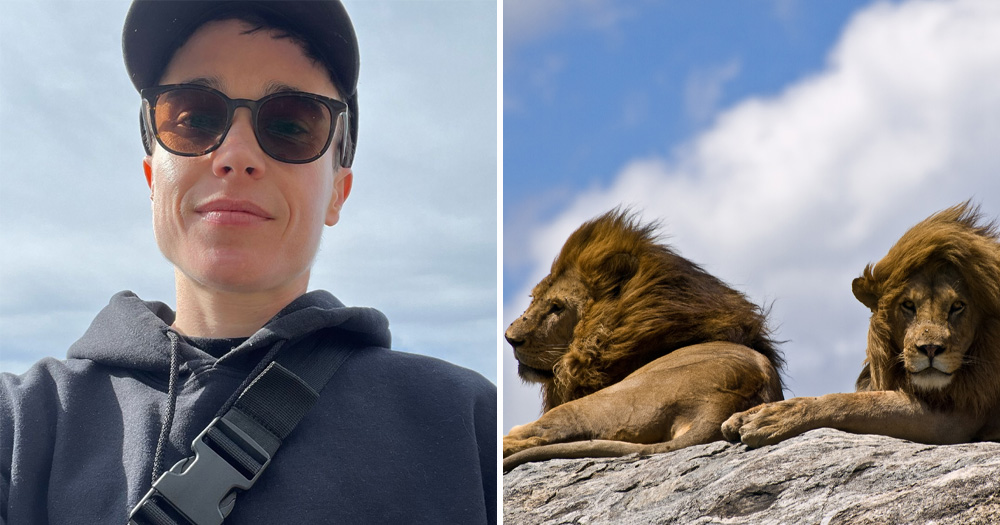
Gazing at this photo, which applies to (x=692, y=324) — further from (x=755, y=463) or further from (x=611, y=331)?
(x=755, y=463)

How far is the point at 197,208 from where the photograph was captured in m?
1.62

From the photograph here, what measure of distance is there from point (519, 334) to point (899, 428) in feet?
3.18

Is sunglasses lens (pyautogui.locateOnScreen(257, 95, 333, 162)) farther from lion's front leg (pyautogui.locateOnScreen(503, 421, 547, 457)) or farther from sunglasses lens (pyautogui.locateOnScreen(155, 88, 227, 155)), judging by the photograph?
lion's front leg (pyautogui.locateOnScreen(503, 421, 547, 457))

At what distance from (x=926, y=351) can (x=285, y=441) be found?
1.16 meters

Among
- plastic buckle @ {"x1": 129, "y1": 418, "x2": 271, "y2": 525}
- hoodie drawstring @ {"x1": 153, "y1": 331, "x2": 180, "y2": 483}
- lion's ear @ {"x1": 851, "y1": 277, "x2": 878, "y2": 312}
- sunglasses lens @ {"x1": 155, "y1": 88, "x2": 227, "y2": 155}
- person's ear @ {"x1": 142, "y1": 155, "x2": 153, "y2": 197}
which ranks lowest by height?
plastic buckle @ {"x1": 129, "y1": 418, "x2": 271, "y2": 525}

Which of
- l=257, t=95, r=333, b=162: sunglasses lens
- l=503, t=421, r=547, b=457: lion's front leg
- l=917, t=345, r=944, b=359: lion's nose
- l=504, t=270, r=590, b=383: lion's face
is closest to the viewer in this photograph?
l=257, t=95, r=333, b=162: sunglasses lens

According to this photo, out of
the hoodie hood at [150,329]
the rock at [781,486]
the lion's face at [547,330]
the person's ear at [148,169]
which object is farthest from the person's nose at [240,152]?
the lion's face at [547,330]

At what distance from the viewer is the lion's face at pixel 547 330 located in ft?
8.23

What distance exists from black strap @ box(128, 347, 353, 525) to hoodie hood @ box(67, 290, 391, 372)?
5cm

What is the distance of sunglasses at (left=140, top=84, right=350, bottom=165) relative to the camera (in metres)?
1.64

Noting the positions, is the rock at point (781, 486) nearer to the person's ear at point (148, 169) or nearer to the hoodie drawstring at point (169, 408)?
the hoodie drawstring at point (169, 408)

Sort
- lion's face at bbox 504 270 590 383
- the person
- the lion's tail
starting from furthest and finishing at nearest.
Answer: lion's face at bbox 504 270 590 383 < the lion's tail < the person

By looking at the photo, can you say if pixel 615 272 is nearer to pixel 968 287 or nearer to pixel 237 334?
pixel 968 287

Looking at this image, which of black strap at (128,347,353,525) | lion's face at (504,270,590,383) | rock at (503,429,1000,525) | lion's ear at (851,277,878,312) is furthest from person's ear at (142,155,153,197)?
lion's ear at (851,277,878,312)
